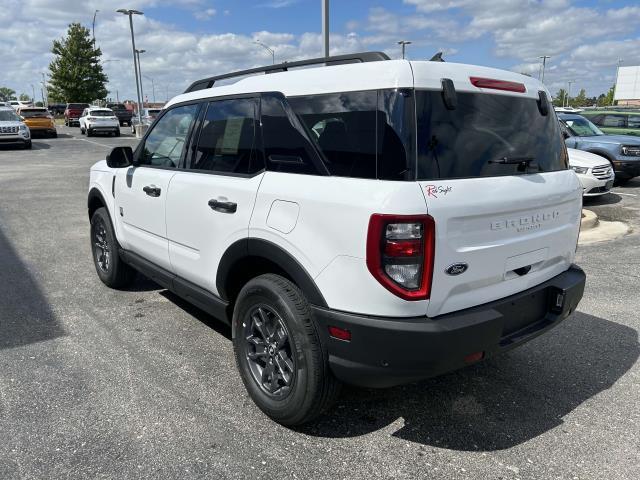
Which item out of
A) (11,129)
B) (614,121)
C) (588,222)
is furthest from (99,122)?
(588,222)

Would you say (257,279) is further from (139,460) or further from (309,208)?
(139,460)

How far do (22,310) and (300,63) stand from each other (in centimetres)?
343

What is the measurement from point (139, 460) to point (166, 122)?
257 cm

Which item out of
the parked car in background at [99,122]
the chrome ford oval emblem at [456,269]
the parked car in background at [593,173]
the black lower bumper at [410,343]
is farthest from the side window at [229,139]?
the parked car in background at [99,122]

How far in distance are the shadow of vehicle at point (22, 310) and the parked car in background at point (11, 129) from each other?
58.4ft

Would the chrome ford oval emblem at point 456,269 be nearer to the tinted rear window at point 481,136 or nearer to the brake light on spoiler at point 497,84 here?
the tinted rear window at point 481,136

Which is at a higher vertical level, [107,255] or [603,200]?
[107,255]

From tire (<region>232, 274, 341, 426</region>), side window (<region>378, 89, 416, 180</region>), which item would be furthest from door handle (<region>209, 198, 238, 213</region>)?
side window (<region>378, 89, 416, 180</region>)

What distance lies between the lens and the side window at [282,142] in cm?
268

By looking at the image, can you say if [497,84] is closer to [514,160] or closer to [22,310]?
[514,160]

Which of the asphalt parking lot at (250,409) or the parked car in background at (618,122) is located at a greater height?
the parked car in background at (618,122)

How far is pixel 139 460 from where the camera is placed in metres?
2.62

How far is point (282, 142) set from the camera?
284 centimetres

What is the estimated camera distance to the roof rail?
8.66 ft
